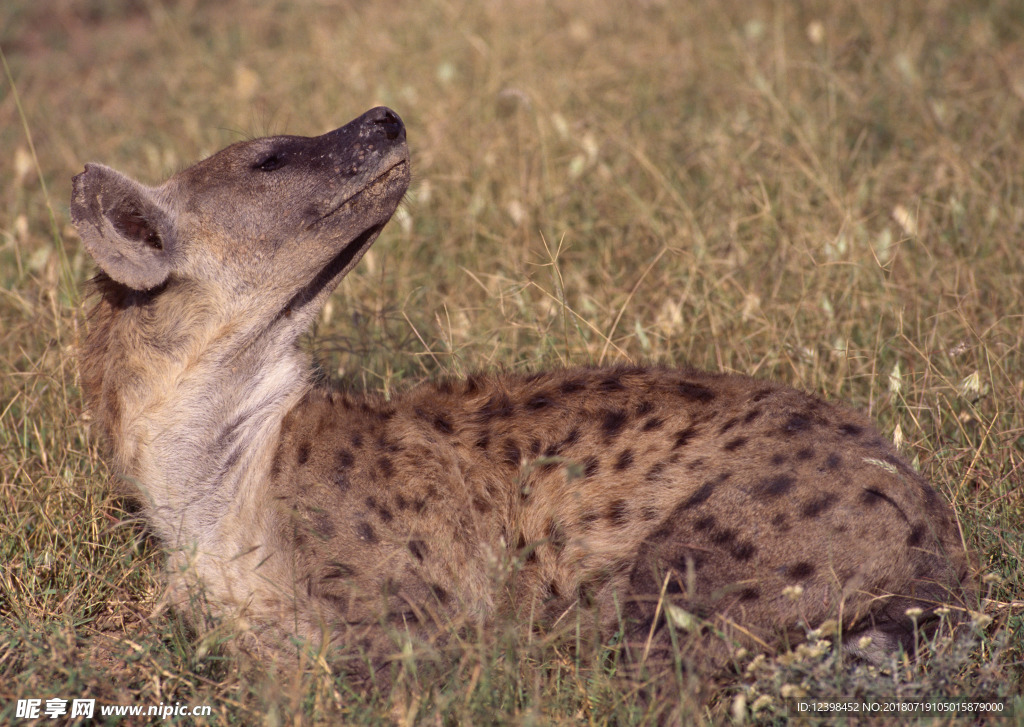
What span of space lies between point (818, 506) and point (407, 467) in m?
1.22

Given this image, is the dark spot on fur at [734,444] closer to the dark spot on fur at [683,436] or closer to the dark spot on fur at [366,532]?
the dark spot on fur at [683,436]

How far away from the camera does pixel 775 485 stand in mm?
2918

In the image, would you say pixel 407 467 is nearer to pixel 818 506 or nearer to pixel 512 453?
pixel 512 453

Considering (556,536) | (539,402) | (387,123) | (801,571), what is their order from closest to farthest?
(801,571) < (556,536) < (539,402) < (387,123)

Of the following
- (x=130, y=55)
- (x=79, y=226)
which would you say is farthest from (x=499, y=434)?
(x=130, y=55)

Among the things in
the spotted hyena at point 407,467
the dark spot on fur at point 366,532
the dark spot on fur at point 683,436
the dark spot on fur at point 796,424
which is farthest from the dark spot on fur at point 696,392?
the dark spot on fur at point 366,532

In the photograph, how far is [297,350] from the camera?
12.0 ft

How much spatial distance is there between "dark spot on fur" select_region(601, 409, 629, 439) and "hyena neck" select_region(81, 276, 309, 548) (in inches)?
42.1

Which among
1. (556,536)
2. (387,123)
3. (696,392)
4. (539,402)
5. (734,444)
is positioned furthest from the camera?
(387,123)

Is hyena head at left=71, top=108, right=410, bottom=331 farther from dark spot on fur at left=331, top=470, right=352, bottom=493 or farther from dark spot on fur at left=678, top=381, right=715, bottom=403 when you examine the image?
dark spot on fur at left=678, top=381, right=715, bottom=403

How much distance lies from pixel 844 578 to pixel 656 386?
2.79 feet

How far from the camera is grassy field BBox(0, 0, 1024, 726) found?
116 inches

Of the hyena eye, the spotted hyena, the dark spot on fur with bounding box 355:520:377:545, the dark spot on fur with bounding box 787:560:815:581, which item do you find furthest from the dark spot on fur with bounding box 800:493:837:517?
the hyena eye

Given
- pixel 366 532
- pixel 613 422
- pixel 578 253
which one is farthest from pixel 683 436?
pixel 578 253
